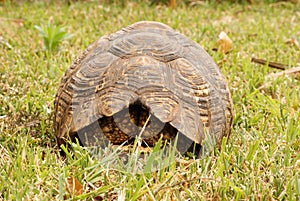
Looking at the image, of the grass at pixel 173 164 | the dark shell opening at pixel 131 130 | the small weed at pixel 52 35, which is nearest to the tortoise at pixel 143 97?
the dark shell opening at pixel 131 130

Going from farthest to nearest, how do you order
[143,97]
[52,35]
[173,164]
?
[52,35], [143,97], [173,164]

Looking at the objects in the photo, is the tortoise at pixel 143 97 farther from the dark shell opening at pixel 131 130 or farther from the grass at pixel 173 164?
the grass at pixel 173 164

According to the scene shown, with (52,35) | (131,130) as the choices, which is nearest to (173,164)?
(131,130)

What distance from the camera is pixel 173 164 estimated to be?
2039 mm

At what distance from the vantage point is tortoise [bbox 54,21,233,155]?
7.05 ft

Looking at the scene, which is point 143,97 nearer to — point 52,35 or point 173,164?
point 173,164

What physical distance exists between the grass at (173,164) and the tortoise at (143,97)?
12 cm

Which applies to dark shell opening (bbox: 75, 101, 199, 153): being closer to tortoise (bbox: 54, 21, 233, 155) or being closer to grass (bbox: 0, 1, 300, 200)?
tortoise (bbox: 54, 21, 233, 155)

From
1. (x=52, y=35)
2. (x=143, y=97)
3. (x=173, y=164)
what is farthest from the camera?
(x=52, y=35)

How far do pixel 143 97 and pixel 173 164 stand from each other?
309 mm

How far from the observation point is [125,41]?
239cm

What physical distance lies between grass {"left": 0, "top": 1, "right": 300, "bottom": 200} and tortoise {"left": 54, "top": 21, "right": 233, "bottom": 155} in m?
0.12

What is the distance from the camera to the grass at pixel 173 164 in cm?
191

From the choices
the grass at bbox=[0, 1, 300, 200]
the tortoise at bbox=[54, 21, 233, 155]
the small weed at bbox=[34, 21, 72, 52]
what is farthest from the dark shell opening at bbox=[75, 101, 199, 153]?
the small weed at bbox=[34, 21, 72, 52]
